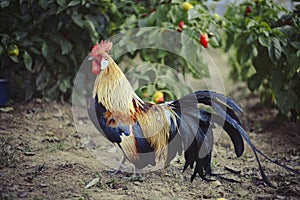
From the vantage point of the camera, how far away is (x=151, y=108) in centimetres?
262

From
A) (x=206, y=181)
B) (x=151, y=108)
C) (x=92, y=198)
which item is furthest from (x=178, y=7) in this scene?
(x=92, y=198)

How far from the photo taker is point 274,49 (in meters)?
3.51

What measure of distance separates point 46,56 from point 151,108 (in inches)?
62.8

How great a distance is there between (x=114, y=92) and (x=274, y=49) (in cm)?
165

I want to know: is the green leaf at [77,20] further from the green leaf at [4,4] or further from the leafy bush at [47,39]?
the green leaf at [4,4]

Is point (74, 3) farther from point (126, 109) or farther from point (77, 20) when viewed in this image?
point (126, 109)

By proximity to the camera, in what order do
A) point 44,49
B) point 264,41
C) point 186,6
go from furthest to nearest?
point 44,49 < point 186,6 < point 264,41

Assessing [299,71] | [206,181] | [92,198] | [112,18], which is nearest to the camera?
[92,198]

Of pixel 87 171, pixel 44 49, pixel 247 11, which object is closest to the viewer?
pixel 87 171

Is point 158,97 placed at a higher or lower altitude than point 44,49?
lower

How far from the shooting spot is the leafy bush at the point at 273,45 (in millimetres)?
3520

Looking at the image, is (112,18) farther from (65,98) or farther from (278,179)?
(278,179)

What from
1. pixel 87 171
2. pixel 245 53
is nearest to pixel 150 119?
pixel 87 171

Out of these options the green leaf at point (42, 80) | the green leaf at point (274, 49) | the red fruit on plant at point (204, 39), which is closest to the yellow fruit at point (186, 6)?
the red fruit on plant at point (204, 39)
